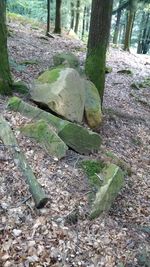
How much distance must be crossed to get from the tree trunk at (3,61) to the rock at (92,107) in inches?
80.0

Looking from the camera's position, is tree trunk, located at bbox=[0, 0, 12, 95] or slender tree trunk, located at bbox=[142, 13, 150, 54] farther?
slender tree trunk, located at bbox=[142, 13, 150, 54]

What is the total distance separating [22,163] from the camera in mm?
5410

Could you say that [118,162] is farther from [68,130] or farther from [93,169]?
[68,130]

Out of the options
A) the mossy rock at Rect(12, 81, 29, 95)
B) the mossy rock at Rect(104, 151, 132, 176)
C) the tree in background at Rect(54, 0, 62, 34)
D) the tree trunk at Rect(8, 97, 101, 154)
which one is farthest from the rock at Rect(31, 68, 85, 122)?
the tree in background at Rect(54, 0, 62, 34)

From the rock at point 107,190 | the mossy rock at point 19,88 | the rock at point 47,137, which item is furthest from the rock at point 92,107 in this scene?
the rock at point 107,190

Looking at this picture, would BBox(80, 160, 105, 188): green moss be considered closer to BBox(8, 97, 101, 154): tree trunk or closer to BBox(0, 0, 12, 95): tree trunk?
BBox(8, 97, 101, 154): tree trunk

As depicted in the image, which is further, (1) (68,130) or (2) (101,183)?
(1) (68,130)

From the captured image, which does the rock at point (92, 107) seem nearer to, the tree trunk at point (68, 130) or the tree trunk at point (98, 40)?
the tree trunk at point (98, 40)

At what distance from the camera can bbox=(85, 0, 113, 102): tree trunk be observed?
334 inches

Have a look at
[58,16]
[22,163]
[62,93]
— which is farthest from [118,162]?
[58,16]

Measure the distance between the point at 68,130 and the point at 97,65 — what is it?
10.7ft

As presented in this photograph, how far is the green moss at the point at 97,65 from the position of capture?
354 inches

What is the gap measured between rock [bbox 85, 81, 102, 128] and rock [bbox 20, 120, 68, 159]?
2.23 meters

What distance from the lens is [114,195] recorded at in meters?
5.65
